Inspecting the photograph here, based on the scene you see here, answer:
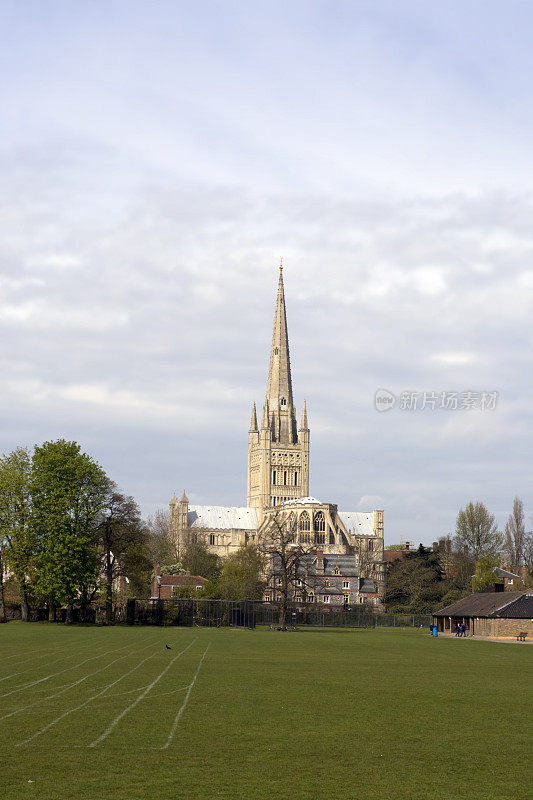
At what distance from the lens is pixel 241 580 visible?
120250mm

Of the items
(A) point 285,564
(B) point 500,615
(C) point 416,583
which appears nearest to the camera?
(B) point 500,615

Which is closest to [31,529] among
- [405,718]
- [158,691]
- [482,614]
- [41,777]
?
[482,614]

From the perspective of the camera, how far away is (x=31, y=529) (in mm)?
86625

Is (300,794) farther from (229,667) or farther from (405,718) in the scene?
(229,667)

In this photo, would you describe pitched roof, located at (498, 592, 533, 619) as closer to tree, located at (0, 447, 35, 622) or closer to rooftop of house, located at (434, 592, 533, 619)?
rooftop of house, located at (434, 592, 533, 619)

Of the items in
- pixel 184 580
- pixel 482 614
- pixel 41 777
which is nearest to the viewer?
pixel 41 777

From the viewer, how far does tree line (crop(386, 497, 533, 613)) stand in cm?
12851

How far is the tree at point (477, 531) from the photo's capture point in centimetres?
14238

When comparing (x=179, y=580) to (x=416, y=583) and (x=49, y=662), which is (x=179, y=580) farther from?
(x=49, y=662)

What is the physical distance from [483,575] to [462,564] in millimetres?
20857

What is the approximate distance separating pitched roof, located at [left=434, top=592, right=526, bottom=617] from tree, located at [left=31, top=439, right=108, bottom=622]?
33938mm

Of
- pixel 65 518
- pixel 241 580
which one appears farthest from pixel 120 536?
pixel 241 580

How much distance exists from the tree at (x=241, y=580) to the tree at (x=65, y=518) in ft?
79.1

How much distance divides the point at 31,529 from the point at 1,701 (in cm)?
6371
